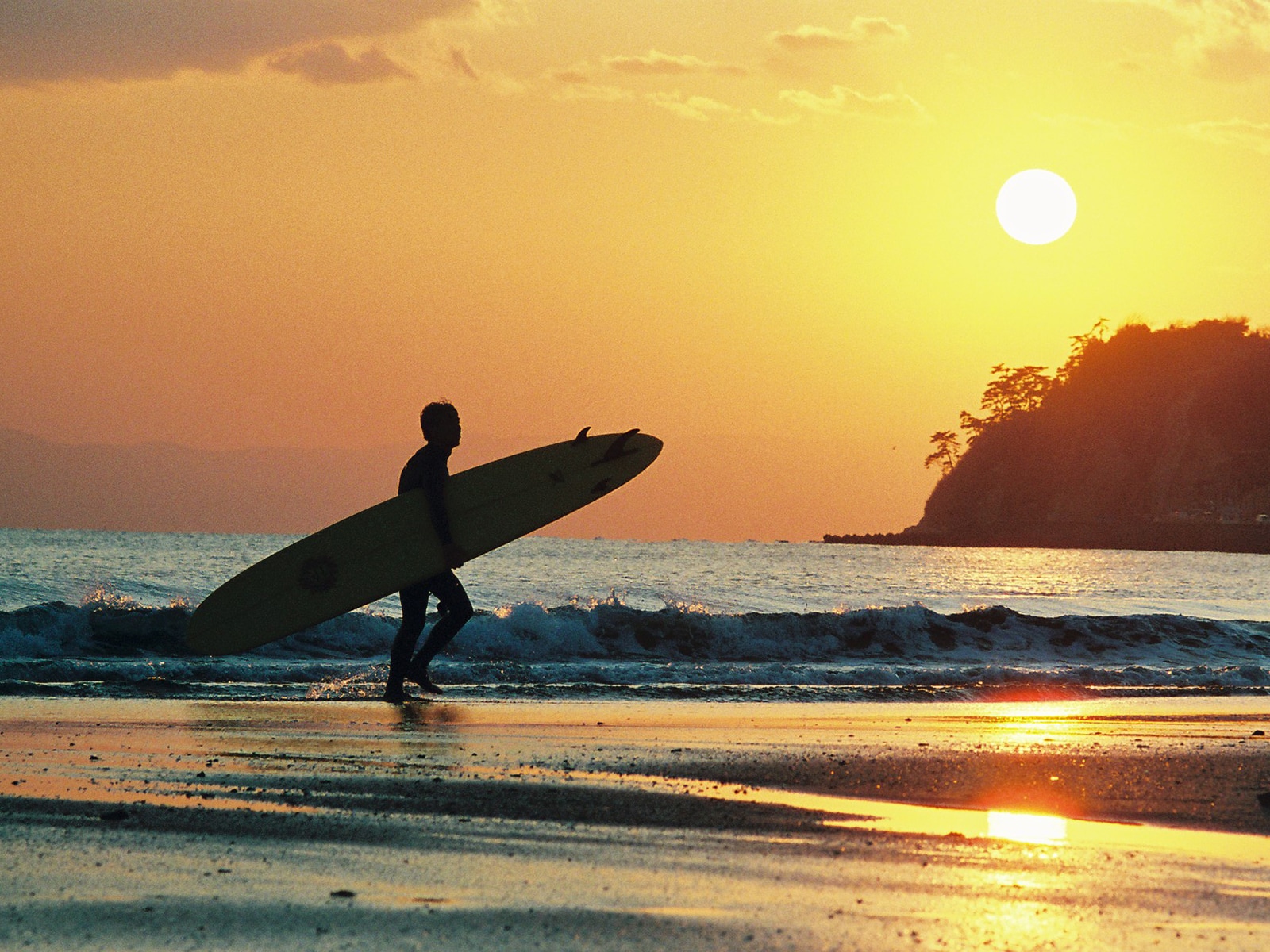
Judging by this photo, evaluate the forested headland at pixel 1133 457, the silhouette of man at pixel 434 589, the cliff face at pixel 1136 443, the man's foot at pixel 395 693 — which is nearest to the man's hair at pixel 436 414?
the silhouette of man at pixel 434 589

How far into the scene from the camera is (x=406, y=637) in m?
8.88

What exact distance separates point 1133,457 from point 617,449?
128 meters

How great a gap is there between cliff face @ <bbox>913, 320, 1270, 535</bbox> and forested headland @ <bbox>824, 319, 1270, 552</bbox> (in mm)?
115

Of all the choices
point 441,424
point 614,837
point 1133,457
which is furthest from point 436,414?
point 1133,457

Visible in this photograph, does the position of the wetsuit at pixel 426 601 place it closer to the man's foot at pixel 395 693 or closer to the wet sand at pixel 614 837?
the man's foot at pixel 395 693

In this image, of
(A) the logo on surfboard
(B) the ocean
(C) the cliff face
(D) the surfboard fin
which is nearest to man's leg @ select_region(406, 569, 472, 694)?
(B) the ocean

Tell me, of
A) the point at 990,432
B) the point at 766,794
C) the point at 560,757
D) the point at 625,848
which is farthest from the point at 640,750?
the point at 990,432

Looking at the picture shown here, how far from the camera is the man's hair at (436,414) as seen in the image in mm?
8789

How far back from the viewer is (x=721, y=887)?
3607 mm

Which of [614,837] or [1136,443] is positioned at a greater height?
[1136,443]

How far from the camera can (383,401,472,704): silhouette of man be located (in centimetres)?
878

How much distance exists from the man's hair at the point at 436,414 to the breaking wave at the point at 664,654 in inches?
82.2

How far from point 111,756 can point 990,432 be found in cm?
14542

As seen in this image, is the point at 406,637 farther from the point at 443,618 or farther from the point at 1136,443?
the point at 1136,443
